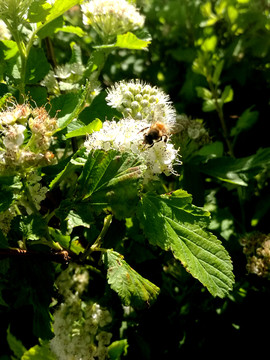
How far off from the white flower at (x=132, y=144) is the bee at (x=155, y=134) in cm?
1

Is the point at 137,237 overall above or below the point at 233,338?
above

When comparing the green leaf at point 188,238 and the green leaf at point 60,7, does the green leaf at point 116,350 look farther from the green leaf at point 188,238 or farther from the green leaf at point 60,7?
the green leaf at point 60,7

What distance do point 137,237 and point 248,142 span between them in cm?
94

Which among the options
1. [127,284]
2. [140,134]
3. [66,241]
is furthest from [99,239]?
[140,134]

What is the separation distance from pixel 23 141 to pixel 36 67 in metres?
0.46

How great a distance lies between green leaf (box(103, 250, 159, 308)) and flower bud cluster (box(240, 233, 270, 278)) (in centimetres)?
53

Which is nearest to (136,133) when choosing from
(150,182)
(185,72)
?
(150,182)

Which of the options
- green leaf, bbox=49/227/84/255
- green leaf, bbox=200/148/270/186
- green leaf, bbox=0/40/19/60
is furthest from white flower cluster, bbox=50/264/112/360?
green leaf, bbox=0/40/19/60

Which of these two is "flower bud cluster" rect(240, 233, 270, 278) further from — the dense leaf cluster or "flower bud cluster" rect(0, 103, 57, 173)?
"flower bud cluster" rect(0, 103, 57, 173)

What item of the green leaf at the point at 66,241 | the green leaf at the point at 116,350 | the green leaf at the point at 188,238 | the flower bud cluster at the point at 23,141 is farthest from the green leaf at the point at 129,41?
the green leaf at the point at 116,350

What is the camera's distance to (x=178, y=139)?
1.51 metres

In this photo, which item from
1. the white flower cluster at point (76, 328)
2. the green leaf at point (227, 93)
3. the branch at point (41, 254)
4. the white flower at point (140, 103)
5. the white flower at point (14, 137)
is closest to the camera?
the white flower at point (14, 137)

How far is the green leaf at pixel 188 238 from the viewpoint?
1026 mm

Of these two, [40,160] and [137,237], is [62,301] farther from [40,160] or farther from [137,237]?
[40,160]
